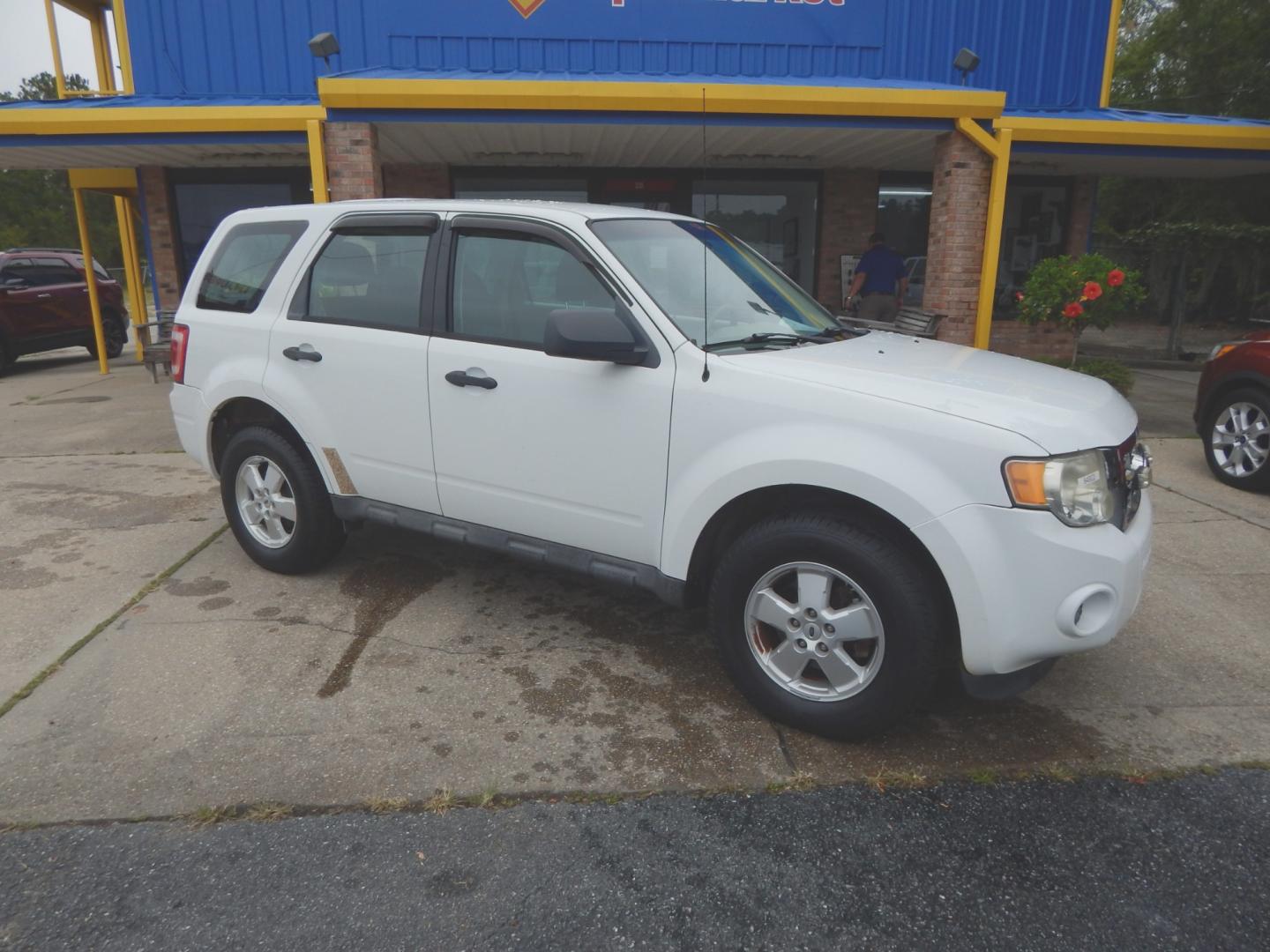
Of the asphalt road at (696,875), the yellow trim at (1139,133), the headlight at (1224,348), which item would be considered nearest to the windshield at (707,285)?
the asphalt road at (696,875)

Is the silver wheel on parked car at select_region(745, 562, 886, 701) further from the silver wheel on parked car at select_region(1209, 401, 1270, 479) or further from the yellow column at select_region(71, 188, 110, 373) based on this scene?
the yellow column at select_region(71, 188, 110, 373)

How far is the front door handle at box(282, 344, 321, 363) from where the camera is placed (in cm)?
416

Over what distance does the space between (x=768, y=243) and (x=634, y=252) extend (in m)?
10.2

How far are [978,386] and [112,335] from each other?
16.6 metres

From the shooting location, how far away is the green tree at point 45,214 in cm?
4994

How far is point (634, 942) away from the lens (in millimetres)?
2223

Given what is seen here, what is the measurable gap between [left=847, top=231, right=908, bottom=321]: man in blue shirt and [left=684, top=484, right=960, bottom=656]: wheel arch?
7.77 m

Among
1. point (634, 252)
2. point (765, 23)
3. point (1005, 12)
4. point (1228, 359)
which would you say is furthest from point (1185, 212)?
point (634, 252)

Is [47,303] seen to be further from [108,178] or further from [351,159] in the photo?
[351,159]

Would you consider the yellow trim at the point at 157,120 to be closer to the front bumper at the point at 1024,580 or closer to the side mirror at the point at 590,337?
the side mirror at the point at 590,337

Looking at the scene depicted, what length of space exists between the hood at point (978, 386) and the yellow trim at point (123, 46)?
11553mm

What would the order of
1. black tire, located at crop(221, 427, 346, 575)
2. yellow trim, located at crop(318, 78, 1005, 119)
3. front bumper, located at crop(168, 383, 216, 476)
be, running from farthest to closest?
1. yellow trim, located at crop(318, 78, 1005, 119)
2. front bumper, located at crop(168, 383, 216, 476)
3. black tire, located at crop(221, 427, 346, 575)

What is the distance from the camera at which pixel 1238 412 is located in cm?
632

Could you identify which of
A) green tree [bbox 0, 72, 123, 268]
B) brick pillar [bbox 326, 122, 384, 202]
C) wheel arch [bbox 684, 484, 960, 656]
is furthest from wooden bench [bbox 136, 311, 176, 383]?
green tree [bbox 0, 72, 123, 268]
